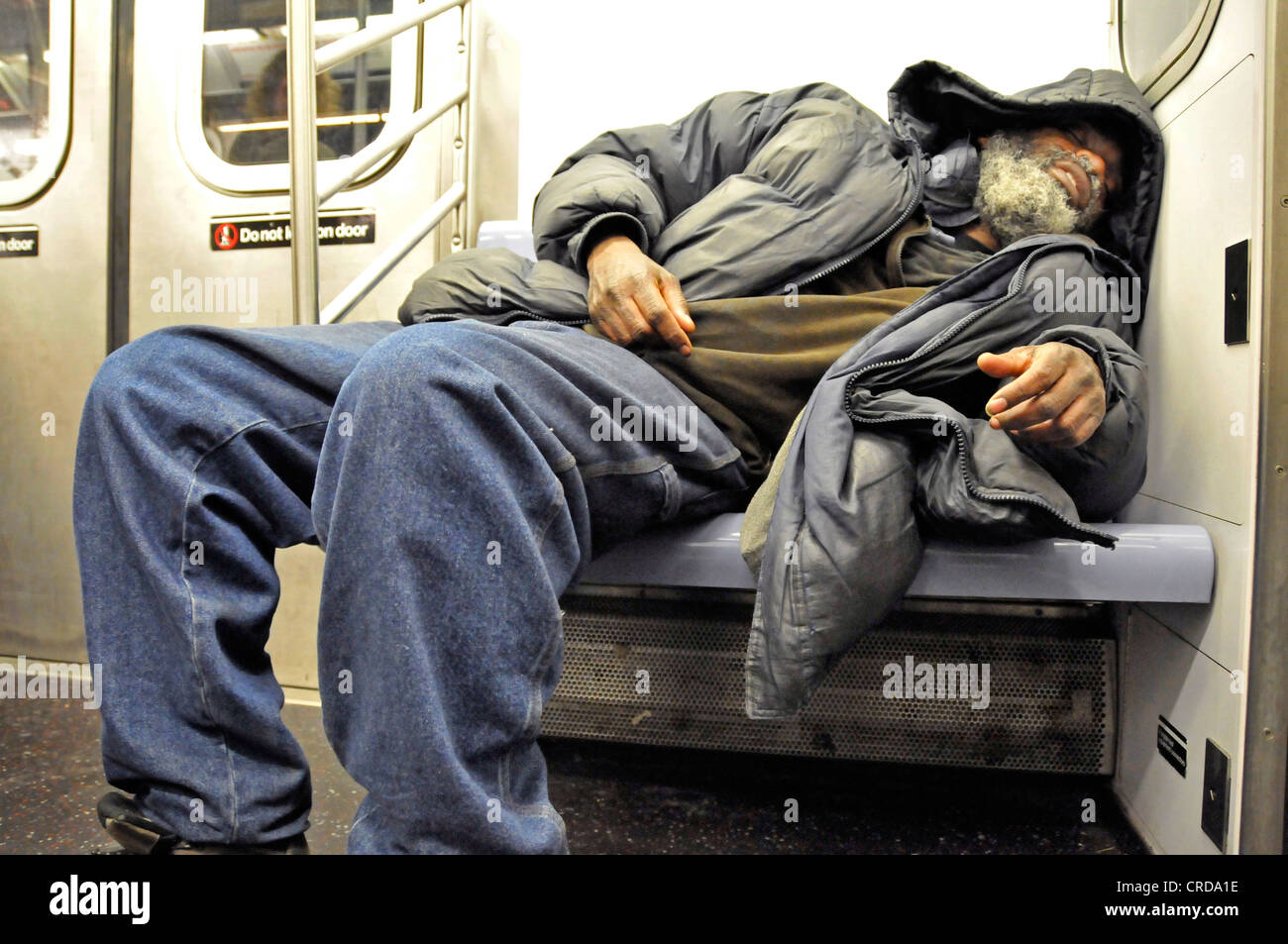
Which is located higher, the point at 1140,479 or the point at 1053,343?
the point at 1053,343

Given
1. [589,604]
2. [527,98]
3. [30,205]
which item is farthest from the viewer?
[30,205]

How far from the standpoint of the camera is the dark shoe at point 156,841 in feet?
3.05

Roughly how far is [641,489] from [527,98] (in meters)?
1.68

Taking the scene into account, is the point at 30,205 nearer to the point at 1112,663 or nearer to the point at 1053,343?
the point at 1053,343

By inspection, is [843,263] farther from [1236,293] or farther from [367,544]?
[367,544]

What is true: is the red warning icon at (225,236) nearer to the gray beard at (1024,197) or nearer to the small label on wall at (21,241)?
the small label on wall at (21,241)

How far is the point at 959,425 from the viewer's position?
3.52ft

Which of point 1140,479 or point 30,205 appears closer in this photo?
point 1140,479

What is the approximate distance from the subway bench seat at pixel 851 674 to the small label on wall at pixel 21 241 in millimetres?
2068

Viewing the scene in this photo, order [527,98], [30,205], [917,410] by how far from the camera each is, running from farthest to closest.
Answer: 1. [30,205]
2. [527,98]
3. [917,410]

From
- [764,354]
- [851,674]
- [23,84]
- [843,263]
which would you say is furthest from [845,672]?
[23,84]

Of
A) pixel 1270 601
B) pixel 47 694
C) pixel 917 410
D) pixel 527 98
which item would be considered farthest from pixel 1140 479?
pixel 47 694
